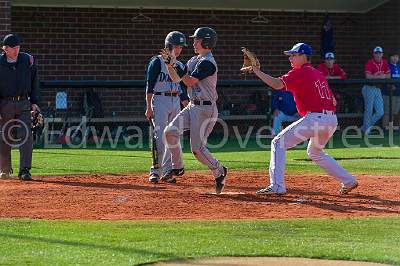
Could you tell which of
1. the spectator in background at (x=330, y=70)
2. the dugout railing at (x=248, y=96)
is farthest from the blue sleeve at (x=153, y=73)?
the spectator in background at (x=330, y=70)

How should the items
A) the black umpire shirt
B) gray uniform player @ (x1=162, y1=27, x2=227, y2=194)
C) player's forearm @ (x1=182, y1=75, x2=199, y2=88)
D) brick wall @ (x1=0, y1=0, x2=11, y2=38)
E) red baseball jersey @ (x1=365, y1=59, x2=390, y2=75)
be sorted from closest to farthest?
player's forearm @ (x1=182, y1=75, x2=199, y2=88)
gray uniform player @ (x1=162, y1=27, x2=227, y2=194)
the black umpire shirt
brick wall @ (x1=0, y1=0, x2=11, y2=38)
red baseball jersey @ (x1=365, y1=59, x2=390, y2=75)

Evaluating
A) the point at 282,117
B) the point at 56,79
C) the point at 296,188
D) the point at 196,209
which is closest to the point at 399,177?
the point at 296,188

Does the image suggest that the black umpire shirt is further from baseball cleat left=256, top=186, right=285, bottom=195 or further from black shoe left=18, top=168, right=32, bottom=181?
baseball cleat left=256, top=186, right=285, bottom=195

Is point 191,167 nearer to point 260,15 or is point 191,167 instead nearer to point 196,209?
point 196,209

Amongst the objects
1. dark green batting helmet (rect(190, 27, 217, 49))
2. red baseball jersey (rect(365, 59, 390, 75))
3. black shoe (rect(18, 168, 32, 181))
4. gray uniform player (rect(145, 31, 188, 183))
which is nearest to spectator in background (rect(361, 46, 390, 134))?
red baseball jersey (rect(365, 59, 390, 75))

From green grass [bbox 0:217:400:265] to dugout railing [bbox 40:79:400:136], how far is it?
11062 mm

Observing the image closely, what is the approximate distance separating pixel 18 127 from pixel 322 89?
Result: 4528 mm

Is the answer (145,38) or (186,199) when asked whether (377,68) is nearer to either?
(145,38)

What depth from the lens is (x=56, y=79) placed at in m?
22.4

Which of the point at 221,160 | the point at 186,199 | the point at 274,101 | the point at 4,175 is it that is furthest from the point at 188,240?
the point at 274,101

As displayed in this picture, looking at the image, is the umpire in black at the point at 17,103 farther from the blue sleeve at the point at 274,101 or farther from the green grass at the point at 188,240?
the blue sleeve at the point at 274,101

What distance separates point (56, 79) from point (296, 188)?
1072 cm

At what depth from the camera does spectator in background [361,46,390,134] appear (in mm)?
22672

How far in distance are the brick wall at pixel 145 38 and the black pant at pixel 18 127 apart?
7.74 meters
